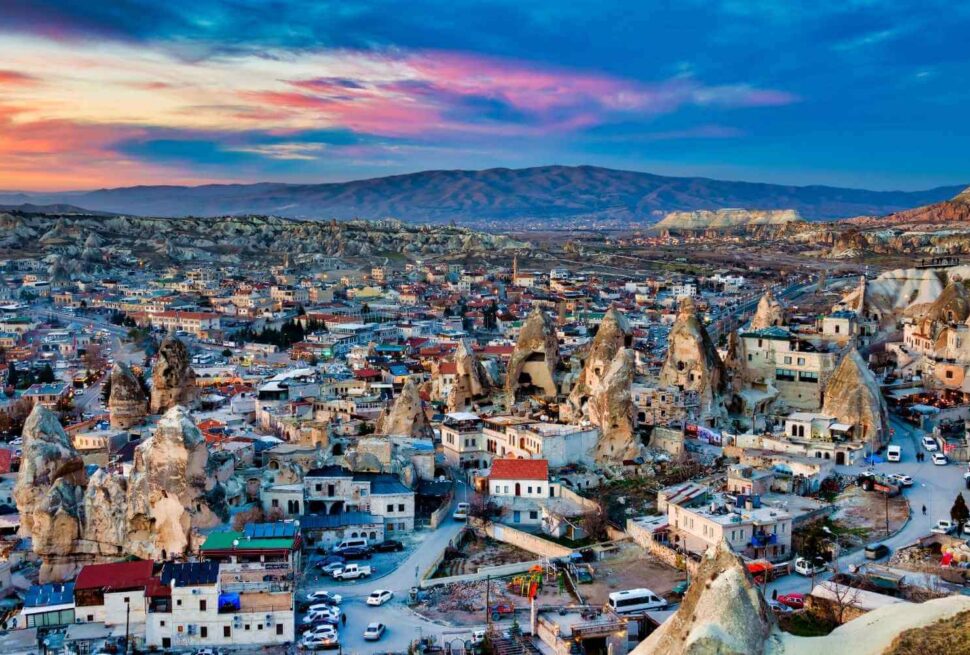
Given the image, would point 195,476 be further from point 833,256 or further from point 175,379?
point 833,256

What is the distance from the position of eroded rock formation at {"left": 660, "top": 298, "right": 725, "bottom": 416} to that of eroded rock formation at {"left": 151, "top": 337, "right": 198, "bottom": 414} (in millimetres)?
20471

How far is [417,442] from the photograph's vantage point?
35.5 metres

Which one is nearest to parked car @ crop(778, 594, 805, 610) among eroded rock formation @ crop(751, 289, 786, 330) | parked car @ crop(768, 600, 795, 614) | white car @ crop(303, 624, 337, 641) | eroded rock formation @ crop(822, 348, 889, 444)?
parked car @ crop(768, 600, 795, 614)

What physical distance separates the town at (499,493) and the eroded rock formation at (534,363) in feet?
0.39

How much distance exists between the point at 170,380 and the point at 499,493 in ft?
59.1

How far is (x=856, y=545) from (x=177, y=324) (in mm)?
64459

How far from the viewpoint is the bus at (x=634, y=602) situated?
23453mm

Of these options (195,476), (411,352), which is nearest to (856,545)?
(195,476)

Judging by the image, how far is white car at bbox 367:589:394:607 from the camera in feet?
82.4

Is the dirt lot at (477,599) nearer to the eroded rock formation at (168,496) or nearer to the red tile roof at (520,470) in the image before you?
the red tile roof at (520,470)

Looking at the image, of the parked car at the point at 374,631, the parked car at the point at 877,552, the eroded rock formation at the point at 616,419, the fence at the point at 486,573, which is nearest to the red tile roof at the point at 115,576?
the parked car at the point at 374,631

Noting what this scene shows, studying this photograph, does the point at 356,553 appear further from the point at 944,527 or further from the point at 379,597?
the point at 944,527

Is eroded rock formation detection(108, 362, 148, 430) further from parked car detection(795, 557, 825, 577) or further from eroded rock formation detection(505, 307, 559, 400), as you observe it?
parked car detection(795, 557, 825, 577)

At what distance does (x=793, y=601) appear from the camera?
2302 centimetres
